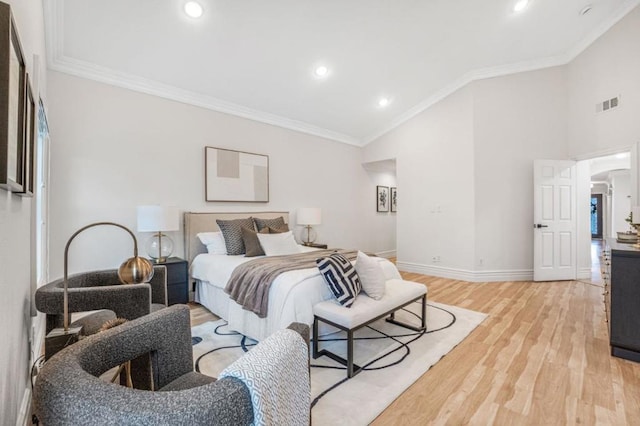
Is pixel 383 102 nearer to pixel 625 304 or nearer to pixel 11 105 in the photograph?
pixel 625 304

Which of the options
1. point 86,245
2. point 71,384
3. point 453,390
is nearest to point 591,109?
point 453,390

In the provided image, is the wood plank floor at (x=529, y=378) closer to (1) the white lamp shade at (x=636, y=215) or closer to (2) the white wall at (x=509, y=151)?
(1) the white lamp shade at (x=636, y=215)

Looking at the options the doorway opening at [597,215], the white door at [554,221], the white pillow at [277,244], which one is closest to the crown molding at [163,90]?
the white pillow at [277,244]

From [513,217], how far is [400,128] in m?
2.63

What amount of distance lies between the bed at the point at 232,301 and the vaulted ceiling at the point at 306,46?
178cm

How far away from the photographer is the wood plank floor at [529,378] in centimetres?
176

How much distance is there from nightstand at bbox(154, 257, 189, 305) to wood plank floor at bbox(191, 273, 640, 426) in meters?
0.34

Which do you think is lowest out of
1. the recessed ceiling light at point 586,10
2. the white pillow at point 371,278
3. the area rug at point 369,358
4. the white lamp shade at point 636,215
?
the area rug at point 369,358

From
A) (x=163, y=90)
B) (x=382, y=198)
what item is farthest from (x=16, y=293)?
(x=382, y=198)

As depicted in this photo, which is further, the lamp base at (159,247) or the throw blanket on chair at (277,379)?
the lamp base at (159,247)

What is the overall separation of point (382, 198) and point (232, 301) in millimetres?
5154

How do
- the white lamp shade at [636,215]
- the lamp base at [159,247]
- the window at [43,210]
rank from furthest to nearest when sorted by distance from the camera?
the lamp base at [159,247] → the white lamp shade at [636,215] → the window at [43,210]

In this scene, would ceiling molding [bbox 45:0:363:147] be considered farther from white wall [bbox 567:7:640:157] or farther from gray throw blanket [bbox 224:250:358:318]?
white wall [bbox 567:7:640:157]

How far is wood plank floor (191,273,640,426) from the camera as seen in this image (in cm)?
176
